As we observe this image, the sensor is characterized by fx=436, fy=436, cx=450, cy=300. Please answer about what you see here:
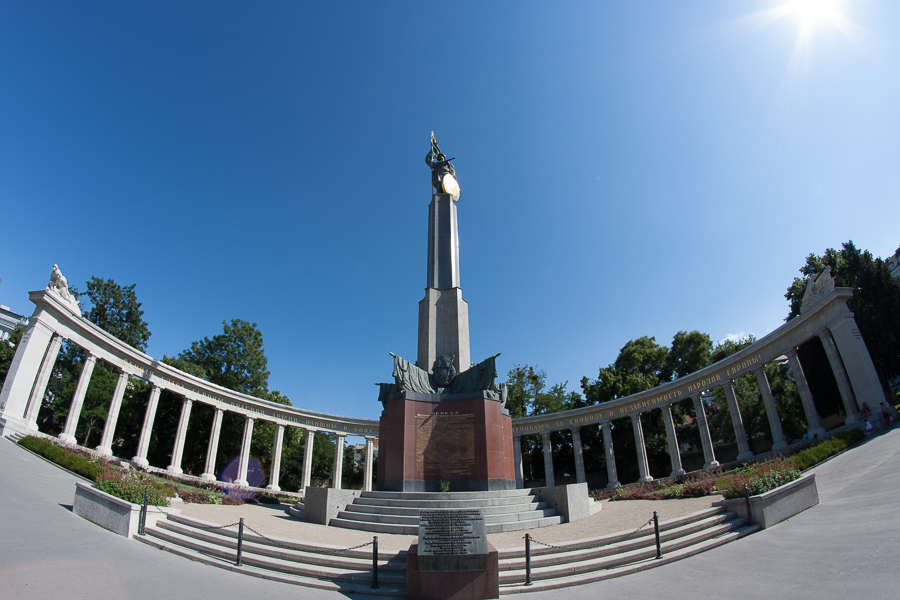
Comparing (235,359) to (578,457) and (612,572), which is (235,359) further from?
(612,572)

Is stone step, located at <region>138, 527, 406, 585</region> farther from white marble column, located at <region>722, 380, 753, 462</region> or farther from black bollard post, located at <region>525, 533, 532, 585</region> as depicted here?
white marble column, located at <region>722, 380, 753, 462</region>

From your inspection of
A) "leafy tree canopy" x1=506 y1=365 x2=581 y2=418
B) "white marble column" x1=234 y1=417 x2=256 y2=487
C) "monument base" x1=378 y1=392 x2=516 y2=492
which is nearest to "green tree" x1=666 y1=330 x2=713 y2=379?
"leafy tree canopy" x1=506 y1=365 x2=581 y2=418

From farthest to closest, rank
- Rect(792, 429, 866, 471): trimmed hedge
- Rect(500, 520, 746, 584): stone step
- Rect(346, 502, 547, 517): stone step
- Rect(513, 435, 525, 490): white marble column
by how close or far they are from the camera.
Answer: Rect(513, 435, 525, 490): white marble column → Rect(792, 429, 866, 471): trimmed hedge → Rect(346, 502, 547, 517): stone step → Rect(500, 520, 746, 584): stone step

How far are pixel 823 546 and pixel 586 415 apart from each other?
31.6 metres

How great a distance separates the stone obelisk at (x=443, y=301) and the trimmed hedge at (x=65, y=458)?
1476 centimetres

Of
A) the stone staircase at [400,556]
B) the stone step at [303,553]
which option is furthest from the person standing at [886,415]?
the stone step at [303,553]

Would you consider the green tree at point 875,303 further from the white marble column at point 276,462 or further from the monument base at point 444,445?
the white marble column at point 276,462

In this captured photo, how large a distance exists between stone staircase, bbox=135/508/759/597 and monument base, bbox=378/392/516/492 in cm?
618

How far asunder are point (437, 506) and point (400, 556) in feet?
16.9

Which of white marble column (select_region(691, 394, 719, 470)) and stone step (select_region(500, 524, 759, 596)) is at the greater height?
white marble column (select_region(691, 394, 719, 470))

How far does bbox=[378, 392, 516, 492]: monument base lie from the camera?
17.0 m

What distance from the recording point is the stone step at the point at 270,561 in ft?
30.3

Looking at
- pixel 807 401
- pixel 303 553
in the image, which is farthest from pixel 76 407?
pixel 807 401

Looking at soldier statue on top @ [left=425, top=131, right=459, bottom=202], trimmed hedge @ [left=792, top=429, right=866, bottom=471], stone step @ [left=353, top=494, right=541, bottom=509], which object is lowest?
stone step @ [left=353, top=494, right=541, bottom=509]
